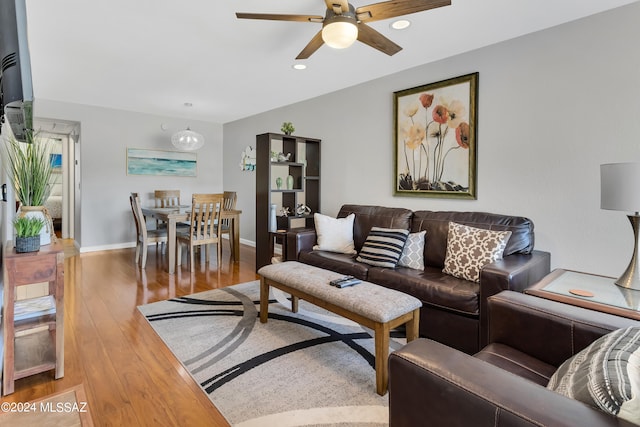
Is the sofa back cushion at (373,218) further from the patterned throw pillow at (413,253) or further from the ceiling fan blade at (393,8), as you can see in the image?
the ceiling fan blade at (393,8)

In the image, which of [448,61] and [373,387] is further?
[448,61]

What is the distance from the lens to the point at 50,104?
4.88 meters

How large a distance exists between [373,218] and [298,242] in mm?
816

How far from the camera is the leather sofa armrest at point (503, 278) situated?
2.01 m

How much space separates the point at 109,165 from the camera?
18.0 feet

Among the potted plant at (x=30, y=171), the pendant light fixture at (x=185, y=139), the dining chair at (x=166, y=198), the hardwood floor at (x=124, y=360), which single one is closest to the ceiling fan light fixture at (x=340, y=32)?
the potted plant at (x=30, y=171)

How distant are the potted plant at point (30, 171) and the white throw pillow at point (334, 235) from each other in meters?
2.20

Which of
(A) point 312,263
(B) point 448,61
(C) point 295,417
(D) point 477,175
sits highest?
(B) point 448,61

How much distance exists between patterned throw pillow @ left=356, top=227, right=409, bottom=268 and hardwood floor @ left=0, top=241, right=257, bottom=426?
1.63 m

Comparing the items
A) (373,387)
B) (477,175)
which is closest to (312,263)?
(373,387)

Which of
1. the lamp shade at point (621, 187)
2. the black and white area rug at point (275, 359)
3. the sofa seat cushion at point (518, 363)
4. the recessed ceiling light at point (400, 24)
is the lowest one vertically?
the black and white area rug at point (275, 359)

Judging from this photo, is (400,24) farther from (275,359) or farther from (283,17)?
(275,359)

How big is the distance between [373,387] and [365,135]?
9.23 feet

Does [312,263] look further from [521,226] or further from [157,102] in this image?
[157,102]
